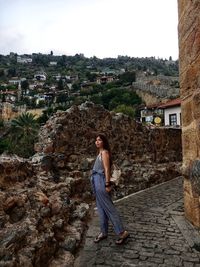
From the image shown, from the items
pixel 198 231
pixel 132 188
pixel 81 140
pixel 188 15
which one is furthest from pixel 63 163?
Answer: pixel 188 15

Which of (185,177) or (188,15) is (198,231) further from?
(188,15)

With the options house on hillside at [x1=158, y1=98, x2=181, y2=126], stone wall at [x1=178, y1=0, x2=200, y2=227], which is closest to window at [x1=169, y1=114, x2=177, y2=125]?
house on hillside at [x1=158, y1=98, x2=181, y2=126]

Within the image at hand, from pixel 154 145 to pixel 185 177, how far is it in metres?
4.57

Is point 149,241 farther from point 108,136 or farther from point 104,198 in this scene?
point 108,136

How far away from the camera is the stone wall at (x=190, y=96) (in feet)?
17.6

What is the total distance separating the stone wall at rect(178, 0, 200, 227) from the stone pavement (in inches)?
→ 16.3

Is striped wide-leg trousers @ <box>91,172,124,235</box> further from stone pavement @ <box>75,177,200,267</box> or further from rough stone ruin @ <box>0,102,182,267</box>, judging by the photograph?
rough stone ruin @ <box>0,102,182,267</box>

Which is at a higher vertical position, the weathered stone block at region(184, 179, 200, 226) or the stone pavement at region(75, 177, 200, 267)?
the weathered stone block at region(184, 179, 200, 226)

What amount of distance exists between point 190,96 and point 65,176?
9.59 feet

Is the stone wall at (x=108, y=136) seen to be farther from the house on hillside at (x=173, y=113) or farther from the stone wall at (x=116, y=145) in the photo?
the house on hillside at (x=173, y=113)

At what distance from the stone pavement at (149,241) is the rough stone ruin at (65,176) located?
0.28 m

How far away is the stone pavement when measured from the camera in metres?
4.42

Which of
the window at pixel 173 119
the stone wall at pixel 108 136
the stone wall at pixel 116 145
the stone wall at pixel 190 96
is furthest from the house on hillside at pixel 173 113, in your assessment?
the stone wall at pixel 190 96

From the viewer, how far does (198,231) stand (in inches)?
213
